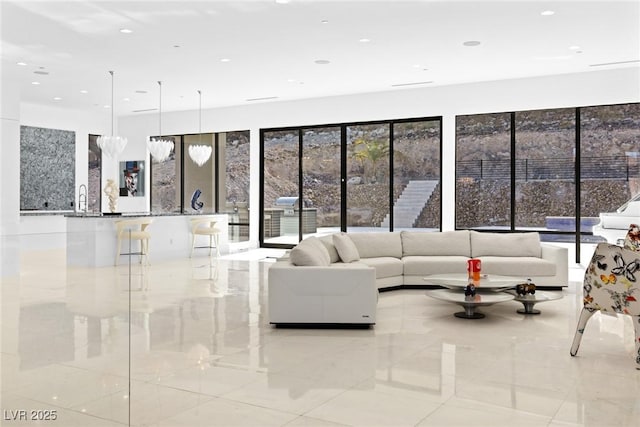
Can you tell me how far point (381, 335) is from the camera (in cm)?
528

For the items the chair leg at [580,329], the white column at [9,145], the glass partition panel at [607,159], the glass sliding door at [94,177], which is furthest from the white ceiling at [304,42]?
the chair leg at [580,329]

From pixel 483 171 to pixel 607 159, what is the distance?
2164 millimetres

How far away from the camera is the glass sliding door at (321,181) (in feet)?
42.8

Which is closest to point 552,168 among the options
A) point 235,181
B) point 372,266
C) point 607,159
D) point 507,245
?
point 607,159

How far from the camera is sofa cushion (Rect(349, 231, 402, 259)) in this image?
8109 millimetres

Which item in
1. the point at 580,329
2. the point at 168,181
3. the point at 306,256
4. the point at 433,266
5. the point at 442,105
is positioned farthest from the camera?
the point at 168,181

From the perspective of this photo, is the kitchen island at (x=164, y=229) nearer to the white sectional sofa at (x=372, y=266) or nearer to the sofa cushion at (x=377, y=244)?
the sofa cushion at (x=377, y=244)

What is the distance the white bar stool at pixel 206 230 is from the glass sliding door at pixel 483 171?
5.02m

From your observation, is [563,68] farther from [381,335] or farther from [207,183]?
[207,183]

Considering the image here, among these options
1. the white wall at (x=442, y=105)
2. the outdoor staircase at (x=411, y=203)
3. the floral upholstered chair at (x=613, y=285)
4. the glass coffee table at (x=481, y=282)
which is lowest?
the glass coffee table at (x=481, y=282)

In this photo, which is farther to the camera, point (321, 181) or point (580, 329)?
point (321, 181)

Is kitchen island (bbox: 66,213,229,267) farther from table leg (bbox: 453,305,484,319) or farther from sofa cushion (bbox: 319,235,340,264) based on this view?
table leg (bbox: 453,305,484,319)

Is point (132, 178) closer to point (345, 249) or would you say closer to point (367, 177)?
point (367, 177)

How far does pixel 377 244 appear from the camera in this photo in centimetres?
820
